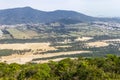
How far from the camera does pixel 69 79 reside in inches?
1802

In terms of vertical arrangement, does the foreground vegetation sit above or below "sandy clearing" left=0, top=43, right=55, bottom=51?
above

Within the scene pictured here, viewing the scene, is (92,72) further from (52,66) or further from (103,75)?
(52,66)

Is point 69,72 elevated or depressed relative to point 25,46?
elevated

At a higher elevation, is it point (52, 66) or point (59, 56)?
point (52, 66)

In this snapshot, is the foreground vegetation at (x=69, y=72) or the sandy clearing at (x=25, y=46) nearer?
the foreground vegetation at (x=69, y=72)

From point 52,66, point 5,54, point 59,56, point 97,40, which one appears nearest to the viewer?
point 52,66

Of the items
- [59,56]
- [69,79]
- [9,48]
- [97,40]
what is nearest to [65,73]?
[69,79]

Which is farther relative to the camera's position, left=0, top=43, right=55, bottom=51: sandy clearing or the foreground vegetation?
left=0, top=43, right=55, bottom=51: sandy clearing

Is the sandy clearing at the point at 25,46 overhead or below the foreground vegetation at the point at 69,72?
below

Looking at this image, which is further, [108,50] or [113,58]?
[108,50]

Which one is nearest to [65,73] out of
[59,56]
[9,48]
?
[59,56]

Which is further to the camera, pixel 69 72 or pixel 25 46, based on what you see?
pixel 25 46

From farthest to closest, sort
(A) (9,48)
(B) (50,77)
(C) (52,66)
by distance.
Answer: (A) (9,48), (C) (52,66), (B) (50,77)

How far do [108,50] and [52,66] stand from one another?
7419 centimetres
